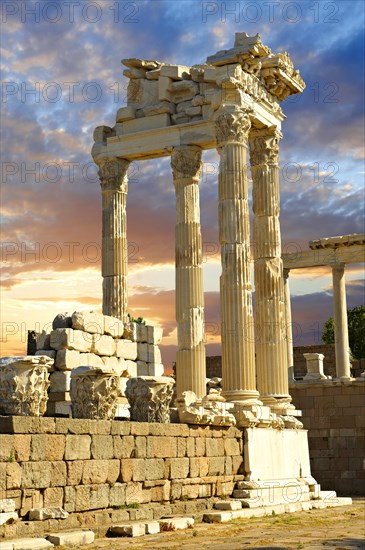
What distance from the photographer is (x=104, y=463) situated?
15.4 m

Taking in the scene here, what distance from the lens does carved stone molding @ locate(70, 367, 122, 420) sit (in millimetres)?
16016

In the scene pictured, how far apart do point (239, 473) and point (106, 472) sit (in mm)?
6331

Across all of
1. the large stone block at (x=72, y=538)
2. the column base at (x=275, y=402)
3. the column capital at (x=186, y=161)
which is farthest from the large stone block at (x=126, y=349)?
the large stone block at (x=72, y=538)

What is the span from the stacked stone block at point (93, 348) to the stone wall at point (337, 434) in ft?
39.7

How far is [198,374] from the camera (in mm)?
26484

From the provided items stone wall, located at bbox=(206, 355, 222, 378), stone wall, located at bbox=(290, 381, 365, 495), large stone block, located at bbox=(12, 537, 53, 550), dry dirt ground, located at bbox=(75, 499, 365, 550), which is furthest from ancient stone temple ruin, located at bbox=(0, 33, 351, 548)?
stone wall, located at bbox=(206, 355, 222, 378)

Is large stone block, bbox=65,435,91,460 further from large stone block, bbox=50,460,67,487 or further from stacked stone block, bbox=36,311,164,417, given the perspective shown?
stacked stone block, bbox=36,311,164,417

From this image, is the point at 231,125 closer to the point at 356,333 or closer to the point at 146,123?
the point at 146,123

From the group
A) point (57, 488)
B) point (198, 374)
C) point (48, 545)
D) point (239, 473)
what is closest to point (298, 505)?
point (239, 473)

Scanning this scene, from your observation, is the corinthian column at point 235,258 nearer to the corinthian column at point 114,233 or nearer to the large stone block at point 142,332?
the large stone block at point 142,332

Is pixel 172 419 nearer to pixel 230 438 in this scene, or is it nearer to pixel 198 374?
pixel 230 438

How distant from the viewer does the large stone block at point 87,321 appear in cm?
2039

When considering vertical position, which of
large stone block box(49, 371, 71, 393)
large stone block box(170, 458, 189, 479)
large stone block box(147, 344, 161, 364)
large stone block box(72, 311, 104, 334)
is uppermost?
large stone block box(72, 311, 104, 334)

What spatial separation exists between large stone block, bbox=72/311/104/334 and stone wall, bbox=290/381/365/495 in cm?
1524
